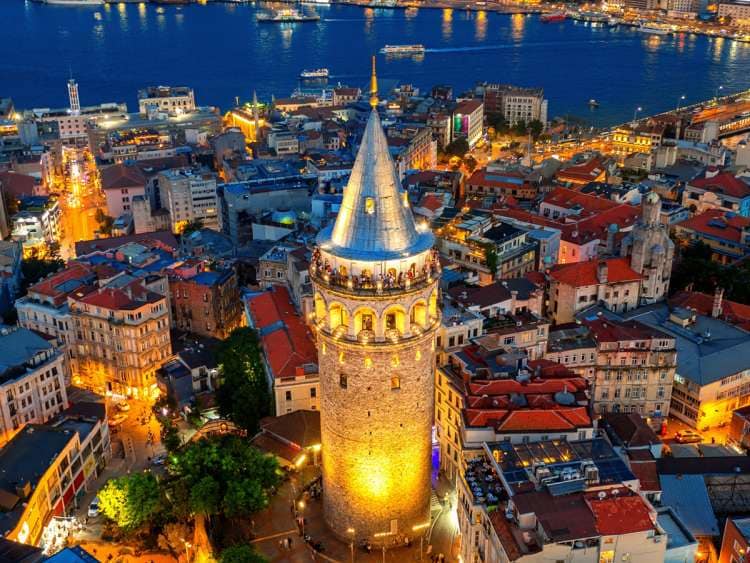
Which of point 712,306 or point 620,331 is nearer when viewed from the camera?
point 620,331

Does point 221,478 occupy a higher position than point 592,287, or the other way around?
point 592,287

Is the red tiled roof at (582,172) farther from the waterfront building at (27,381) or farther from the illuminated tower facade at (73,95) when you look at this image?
the illuminated tower facade at (73,95)

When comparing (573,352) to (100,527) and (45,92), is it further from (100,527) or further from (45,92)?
(45,92)

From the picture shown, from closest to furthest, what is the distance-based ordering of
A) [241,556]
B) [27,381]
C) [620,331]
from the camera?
[241,556], [27,381], [620,331]

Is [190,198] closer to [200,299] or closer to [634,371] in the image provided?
[200,299]

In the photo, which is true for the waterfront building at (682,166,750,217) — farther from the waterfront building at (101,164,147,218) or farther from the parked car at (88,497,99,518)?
the parked car at (88,497,99,518)

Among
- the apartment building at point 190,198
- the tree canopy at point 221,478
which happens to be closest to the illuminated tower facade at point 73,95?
the apartment building at point 190,198

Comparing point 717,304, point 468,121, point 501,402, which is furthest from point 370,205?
point 468,121
